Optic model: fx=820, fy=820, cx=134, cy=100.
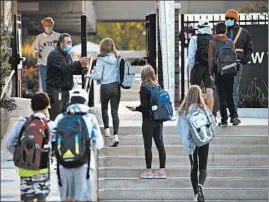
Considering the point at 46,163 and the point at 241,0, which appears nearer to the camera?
the point at 46,163

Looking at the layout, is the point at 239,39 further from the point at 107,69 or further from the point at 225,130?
the point at 107,69

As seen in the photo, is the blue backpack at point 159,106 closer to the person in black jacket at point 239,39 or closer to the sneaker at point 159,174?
the sneaker at point 159,174

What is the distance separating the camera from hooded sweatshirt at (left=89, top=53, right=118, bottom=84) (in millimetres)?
13641

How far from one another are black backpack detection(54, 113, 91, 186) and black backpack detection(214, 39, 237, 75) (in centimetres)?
525

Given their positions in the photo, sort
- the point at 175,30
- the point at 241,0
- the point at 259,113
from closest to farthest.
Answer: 1. the point at 259,113
2. the point at 175,30
3. the point at 241,0

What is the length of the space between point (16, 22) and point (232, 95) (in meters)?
6.08

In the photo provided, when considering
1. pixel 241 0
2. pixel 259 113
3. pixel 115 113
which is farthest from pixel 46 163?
pixel 241 0

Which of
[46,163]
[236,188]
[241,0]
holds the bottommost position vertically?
[236,188]

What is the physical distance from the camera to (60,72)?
42.1 ft

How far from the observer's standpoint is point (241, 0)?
138 ft

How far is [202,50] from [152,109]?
2.35 metres

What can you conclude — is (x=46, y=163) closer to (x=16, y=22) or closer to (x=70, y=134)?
(x=70, y=134)

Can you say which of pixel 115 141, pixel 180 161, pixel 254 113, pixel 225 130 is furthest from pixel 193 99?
pixel 254 113

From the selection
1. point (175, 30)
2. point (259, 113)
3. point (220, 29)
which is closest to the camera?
point (220, 29)
